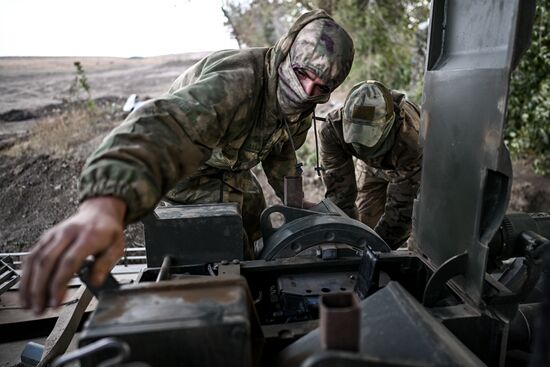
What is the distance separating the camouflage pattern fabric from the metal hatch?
635mm

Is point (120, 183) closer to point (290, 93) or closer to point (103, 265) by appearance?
point (103, 265)

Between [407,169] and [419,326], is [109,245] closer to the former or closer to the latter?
[419,326]

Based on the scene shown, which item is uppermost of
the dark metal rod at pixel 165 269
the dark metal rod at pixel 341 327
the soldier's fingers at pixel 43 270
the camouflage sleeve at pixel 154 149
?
the camouflage sleeve at pixel 154 149

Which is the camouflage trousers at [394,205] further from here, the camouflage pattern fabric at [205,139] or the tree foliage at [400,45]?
the tree foliage at [400,45]

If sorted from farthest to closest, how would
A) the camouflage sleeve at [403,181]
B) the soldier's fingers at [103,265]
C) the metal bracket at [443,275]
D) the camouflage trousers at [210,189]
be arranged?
the camouflage sleeve at [403,181], the camouflage trousers at [210,189], the metal bracket at [443,275], the soldier's fingers at [103,265]

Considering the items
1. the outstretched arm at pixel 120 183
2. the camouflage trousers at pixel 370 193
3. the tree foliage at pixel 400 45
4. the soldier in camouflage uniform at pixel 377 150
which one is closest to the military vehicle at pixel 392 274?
the outstretched arm at pixel 120 183

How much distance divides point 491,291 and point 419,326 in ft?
1.91

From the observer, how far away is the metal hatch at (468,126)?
136 cm

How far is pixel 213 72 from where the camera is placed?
214 cm

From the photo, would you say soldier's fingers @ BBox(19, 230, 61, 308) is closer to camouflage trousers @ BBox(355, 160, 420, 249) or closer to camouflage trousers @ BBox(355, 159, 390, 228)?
camouflage trousers @ BBox(355, 160, 420, 249)

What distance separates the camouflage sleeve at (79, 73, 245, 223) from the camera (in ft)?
4.03

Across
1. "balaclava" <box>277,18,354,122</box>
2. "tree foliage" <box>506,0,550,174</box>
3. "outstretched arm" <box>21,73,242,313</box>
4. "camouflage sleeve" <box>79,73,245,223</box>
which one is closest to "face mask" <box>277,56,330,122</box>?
"balaclava" <box>277,18,354,122</box>

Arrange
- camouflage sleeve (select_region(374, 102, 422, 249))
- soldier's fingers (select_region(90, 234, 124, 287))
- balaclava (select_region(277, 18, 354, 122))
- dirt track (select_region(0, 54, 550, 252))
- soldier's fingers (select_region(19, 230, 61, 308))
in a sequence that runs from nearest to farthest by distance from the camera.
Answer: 1. soldier's fingers (select_region(19, 230, 61, 308))
2. soldier's fingers (select_region(90, 234, 124, 287))
3. balaclava (select_region(277, 18, 354, 122))
4. camouflage sleeve (select_region(374, 102, 422, 249))
5. dirt track (select_region(0, 54, 550, 252))

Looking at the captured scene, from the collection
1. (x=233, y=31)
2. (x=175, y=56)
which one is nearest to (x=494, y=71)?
(x=233, y=31)
